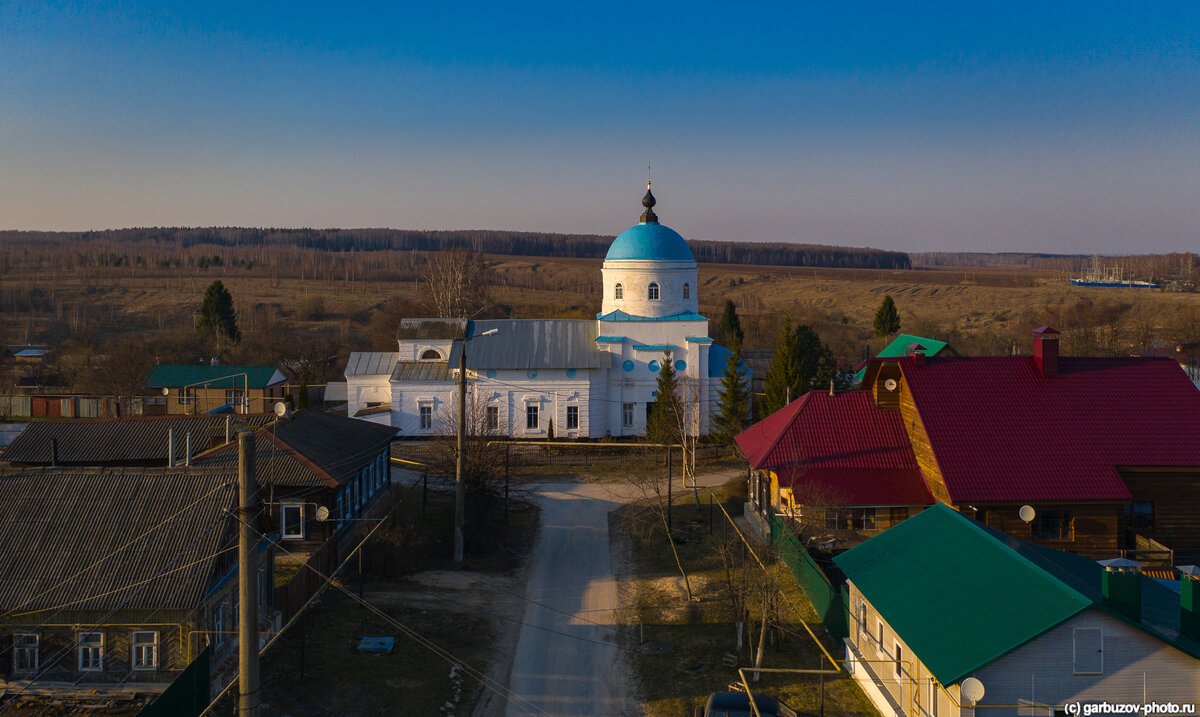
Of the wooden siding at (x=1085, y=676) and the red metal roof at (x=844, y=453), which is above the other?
the red metal roof at (x=844, y=453)

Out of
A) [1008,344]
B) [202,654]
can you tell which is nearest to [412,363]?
[202,654]

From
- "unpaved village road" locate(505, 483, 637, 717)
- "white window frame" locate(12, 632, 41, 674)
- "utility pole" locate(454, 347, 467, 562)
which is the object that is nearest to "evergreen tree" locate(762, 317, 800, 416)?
"unpaved village road" locate(505, 483, 637, 717)

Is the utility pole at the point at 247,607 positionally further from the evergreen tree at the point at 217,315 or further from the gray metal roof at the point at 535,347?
the evergreen tree at the point at 217,315

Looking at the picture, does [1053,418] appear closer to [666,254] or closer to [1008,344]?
[666,254]

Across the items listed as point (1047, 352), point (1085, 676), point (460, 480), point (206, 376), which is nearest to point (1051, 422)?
point (1047, 352)

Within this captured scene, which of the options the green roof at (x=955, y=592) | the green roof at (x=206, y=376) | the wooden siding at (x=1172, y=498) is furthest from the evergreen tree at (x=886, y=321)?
the green roof at (x=955, y=592)

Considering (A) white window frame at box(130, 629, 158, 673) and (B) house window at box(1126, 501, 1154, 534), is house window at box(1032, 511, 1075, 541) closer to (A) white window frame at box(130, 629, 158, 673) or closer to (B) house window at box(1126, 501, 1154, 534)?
(B) house window at box(1126, 501, 1154, 534)
